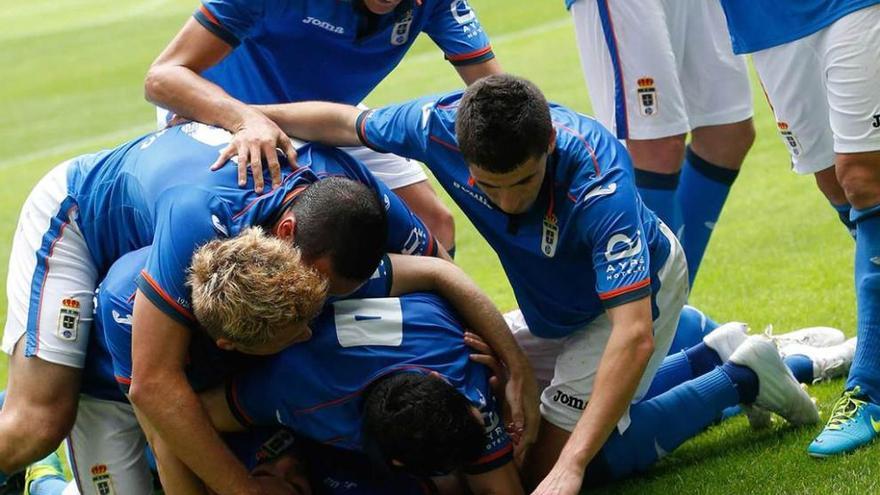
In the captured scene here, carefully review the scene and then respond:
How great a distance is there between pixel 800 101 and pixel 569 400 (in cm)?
139

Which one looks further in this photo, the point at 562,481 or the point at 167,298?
the point at 167,298

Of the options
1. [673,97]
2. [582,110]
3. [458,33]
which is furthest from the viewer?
[582,110]

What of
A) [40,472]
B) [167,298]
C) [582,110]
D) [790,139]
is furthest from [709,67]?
[582,110]

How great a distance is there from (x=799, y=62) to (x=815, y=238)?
3007 millimetres

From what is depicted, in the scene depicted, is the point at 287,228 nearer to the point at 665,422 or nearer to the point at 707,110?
the point at 665,422

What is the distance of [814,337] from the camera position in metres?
5.50

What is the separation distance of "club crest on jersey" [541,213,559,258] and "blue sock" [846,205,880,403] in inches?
42.2

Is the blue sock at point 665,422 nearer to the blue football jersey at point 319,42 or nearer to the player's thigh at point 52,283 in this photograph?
the blue football jersey at point 319,42

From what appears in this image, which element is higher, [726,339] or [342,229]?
[342,229]

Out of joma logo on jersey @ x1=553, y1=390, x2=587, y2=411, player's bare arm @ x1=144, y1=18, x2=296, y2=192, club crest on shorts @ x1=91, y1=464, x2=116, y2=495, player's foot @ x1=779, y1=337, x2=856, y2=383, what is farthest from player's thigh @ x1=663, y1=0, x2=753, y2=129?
club crest on shorts @ x1=91, y1=464, x2=116, y2=495

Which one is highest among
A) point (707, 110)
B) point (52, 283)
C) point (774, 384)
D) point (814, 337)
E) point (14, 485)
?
point (52, 283)

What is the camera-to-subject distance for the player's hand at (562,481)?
379 cm

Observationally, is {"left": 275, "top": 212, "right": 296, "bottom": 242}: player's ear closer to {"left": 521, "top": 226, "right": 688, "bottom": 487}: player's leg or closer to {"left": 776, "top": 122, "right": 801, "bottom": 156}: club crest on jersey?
{"left": 521, "top": 226, "right": 688, "bottom": 487}: player's leg

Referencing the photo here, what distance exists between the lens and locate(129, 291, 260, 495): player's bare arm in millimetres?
3982
